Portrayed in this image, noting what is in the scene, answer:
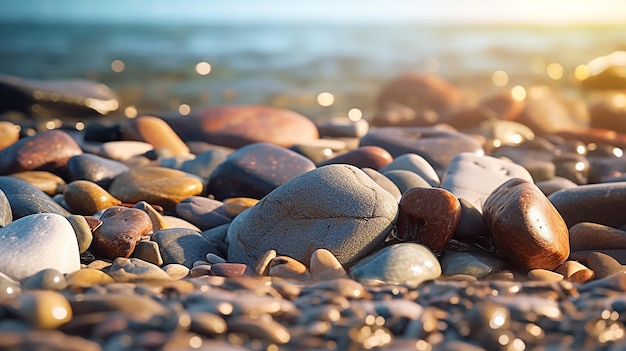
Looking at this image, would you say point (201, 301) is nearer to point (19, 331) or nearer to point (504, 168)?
point (19, 331)

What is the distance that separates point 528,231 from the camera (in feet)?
8.13

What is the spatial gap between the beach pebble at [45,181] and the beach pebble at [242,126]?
1.77 m

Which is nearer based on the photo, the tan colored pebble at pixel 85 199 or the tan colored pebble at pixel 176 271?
the tan colored pebble at pixel 176 271

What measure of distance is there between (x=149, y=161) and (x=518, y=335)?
3.22 m

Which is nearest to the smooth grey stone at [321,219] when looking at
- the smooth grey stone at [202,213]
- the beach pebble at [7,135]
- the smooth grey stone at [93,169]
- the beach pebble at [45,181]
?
the smooth grey stone at [202,213]

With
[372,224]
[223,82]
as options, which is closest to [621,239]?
[372,224]

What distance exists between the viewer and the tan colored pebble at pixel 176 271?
2421 millimetres

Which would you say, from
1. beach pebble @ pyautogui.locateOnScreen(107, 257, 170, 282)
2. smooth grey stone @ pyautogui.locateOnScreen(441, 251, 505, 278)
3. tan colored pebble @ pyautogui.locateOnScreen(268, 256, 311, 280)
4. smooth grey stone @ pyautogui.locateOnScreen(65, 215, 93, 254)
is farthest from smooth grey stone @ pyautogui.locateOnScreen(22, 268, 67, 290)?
smooth grey stone @ pyautogui.locateOnScreen(441, 251, 505, 278)

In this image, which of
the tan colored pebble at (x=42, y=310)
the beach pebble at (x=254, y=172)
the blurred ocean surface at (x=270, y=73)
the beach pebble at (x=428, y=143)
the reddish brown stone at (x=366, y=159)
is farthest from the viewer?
the blurred ocean surface at (x=270, y=73)

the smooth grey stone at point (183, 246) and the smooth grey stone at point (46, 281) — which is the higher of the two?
the smooth grey stone at point (46, 281)

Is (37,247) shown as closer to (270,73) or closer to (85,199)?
(85,199)

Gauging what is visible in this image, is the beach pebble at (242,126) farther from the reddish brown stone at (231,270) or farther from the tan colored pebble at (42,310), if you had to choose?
the tan colored pebble at (42,310)

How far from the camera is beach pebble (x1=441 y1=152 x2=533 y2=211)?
3.14 meters

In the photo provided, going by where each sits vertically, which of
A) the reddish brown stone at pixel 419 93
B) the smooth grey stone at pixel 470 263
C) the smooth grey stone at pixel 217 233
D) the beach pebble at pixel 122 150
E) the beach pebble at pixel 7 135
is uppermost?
the smooth grey stone at pixel 470 263
